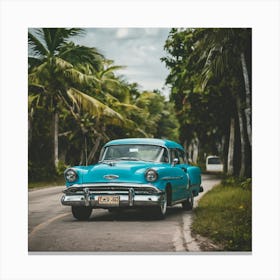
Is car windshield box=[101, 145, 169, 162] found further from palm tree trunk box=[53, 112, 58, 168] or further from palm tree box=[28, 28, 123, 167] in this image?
palm tree trunk box=[53, 112, 58, 168]

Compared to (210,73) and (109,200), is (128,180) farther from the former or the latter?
(210,73)

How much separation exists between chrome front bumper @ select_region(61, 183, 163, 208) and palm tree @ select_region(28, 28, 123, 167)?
1.15 meters

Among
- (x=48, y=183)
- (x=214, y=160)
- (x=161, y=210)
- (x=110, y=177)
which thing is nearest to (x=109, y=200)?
(x=110, y=177)

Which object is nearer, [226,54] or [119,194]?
[119,194]

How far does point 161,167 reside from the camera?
30.4ft

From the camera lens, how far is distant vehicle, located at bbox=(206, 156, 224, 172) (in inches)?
458

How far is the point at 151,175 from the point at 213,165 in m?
3.13

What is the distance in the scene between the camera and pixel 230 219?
8.95 meters

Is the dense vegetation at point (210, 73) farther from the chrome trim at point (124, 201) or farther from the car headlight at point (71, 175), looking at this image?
the car headlight at point (71, 175)

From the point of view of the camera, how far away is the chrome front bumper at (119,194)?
887cm

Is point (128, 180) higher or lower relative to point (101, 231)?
higher
